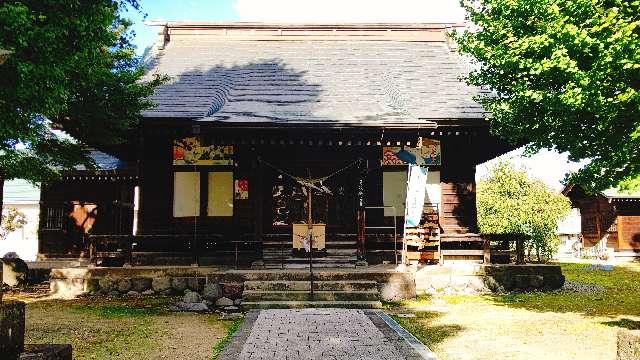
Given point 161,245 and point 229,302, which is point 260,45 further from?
point 229,302

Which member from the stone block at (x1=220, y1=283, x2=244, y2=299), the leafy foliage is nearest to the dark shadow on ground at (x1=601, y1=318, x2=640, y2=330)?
the stone block at (x1=220, y1=283, x2=244, y2=299)

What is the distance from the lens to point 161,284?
11750 millimetres

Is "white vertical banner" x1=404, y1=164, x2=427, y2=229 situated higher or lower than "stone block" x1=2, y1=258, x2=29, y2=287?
higher

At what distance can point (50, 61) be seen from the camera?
22.9ft

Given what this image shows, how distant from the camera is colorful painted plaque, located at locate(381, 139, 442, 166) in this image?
13594 mm

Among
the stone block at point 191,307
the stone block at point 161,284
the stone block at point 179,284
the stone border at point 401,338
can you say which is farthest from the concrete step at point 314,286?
the stone block at point 161,284

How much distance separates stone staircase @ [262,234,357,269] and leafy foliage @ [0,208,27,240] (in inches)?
606

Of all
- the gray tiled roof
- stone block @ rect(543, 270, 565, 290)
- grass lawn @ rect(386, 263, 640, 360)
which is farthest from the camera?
the gray tiled roof

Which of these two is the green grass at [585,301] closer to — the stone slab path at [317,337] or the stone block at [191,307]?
the stone slab path at [317,337]

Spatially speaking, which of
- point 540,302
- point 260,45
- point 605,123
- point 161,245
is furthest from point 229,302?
point 260,45

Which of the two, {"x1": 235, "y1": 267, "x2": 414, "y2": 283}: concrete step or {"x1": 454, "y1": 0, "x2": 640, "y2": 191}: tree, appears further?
{"x1": 235, "y1": 267, "x2": 414, "y2": 283}: concrete step

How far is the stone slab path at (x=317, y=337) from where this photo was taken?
5.99 meters

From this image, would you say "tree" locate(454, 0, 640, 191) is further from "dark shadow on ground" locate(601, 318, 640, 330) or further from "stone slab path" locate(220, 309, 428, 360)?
"stone slab path" locate(220, 309, 428, 360)

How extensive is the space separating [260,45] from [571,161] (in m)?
13.9
